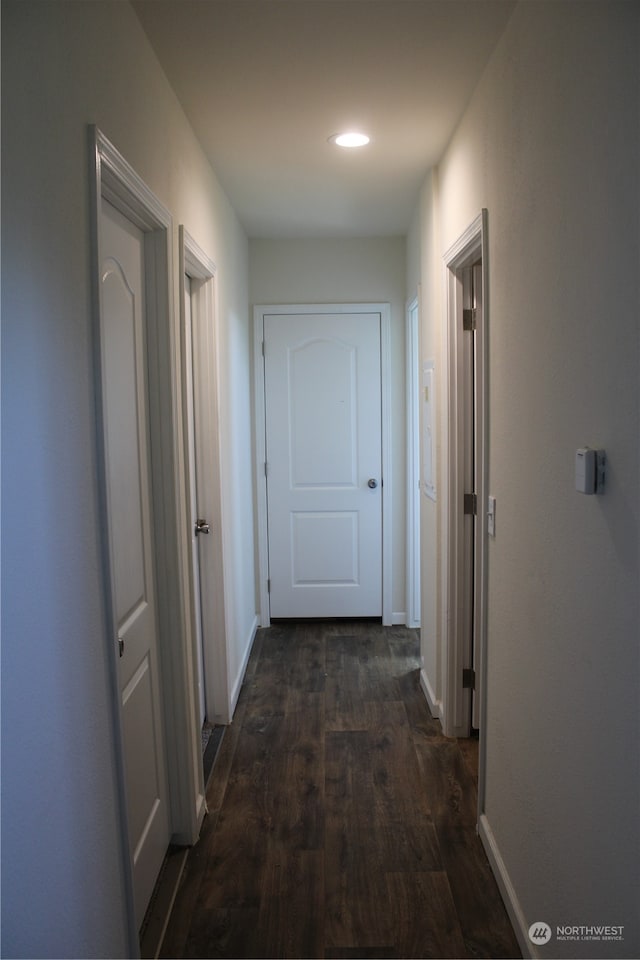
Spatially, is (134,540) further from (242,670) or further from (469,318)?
(242,670)

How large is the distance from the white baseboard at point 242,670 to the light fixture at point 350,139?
2515mm

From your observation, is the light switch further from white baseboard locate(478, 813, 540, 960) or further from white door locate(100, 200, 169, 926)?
white baseboard locate(478, 813, 540, 960)

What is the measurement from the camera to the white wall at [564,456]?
3.94ft

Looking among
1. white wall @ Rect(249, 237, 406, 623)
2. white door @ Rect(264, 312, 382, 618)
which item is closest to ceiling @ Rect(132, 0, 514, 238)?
white wall @ Rect(249, 237, 406, 623)

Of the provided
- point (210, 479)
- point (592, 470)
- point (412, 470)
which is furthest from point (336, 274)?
point (592, 470)

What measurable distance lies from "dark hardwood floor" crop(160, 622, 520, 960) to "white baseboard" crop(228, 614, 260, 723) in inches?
2.2

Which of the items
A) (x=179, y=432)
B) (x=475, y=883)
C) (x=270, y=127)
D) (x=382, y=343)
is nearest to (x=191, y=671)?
(x=179, y=432)

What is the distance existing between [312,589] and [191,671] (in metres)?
2.32

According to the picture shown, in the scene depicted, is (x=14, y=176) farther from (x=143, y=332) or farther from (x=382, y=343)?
(x=382, y=343)

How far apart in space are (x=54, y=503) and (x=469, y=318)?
2.11 meters

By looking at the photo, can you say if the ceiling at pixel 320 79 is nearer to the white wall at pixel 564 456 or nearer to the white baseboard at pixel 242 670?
the white wall at pixel 564 456

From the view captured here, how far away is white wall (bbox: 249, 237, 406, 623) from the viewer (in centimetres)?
447

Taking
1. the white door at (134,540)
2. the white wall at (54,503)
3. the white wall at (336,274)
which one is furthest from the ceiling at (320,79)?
the white wall at (336,274)

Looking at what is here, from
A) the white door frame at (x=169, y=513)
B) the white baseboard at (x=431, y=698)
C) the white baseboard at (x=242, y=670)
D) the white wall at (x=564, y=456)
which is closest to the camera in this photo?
the white wall at (x=564, y=456)
